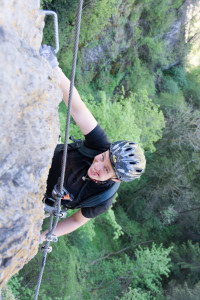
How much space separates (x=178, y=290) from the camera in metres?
10.8

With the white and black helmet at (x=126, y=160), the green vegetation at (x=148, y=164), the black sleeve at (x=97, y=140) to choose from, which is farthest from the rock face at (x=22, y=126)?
the green vegetation at (x=148, y=164)

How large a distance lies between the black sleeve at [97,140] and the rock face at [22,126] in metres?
0.91

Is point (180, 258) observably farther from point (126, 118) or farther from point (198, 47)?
point (198, 47)

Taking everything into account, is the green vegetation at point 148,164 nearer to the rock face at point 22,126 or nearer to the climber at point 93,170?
the climber at point 93,170

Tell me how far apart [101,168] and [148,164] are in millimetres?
13068

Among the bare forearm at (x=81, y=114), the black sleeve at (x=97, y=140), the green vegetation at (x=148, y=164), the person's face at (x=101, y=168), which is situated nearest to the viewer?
the bare forearm at (x=81, y=114)

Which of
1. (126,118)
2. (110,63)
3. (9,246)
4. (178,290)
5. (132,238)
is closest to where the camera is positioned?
(9,246)

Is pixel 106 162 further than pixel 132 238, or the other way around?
pixel 132 238

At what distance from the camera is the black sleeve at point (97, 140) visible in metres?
2.73

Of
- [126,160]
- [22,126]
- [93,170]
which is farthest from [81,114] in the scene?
[22,126]

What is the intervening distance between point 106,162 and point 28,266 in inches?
257

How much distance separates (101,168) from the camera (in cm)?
288

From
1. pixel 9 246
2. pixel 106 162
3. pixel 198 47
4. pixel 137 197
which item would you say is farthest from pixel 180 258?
pixel 198 47

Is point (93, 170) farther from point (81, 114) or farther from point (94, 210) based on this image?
point (81, 114)
